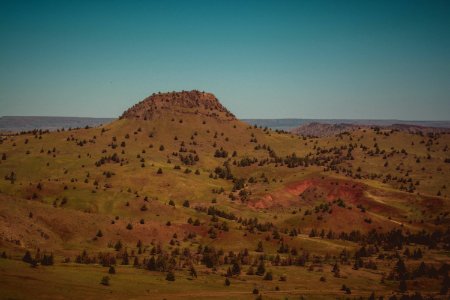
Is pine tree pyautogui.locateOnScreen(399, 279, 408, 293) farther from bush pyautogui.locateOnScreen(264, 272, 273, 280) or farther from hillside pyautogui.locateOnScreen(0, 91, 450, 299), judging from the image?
bush pyautogui.locateOnScreen(264, 272, 273, 280)

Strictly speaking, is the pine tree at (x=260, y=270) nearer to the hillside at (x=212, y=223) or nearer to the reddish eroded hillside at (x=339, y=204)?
the hillside at (x=212, y=223)

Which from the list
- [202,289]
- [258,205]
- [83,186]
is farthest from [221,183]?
[202,289]

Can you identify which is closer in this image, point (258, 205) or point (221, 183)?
point (258, 205)

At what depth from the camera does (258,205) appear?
441ft

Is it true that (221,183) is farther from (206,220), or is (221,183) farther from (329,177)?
(206,220)

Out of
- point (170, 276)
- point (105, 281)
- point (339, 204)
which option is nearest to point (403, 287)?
point (170, 276)

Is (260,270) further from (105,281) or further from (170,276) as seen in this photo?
(105,281)

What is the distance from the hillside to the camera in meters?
57.5

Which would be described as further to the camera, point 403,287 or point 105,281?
point 403,287

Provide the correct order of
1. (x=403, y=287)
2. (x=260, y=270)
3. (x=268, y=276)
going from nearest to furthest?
(x=268, y=276), (x=403, y=287), (x=260, y=270)

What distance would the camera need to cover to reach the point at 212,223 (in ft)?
320

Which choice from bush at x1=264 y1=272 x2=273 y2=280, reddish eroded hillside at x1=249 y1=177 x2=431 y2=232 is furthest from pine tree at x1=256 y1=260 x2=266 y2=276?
reddish eroded hillside at x1=249 y1=177 x2=431 y2=232

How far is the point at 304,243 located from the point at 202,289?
45.2 m

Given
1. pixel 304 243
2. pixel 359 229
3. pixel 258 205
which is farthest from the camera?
pixel 258 205
